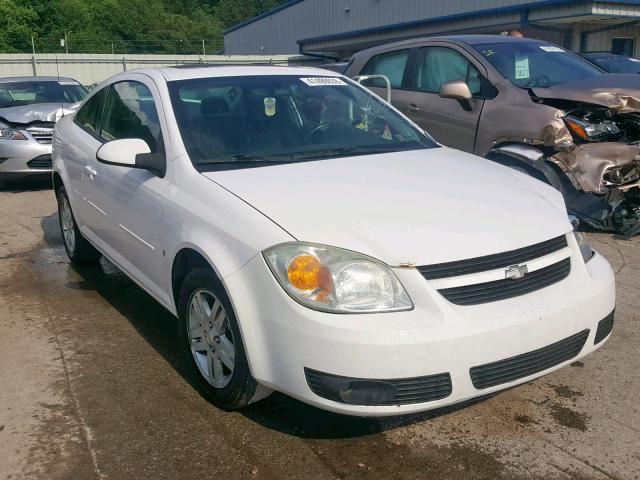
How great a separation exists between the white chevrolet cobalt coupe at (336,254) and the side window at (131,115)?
A: 2 cm

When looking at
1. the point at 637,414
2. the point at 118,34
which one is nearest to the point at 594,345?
the point at 637,414

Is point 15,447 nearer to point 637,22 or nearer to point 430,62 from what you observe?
point 430,62

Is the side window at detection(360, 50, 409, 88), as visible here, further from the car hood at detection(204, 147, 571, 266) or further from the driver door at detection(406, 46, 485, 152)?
the car hood at detection(204, 147, 571, 266)

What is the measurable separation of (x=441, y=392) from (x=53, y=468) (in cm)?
160

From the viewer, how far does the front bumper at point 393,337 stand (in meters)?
2.59

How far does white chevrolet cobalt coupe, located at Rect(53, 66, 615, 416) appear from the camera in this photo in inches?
104

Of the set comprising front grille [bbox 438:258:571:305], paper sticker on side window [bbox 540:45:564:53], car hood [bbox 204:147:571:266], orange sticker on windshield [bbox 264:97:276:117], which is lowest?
front grille [bbox 438:258:571:305]

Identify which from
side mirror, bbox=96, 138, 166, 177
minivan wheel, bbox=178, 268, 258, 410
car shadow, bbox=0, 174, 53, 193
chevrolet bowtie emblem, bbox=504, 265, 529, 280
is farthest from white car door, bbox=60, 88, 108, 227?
car shadow, bbox=0, 174, 53, 193

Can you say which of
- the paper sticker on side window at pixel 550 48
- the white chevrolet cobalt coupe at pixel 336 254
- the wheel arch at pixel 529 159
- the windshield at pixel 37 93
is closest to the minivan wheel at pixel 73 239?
the white chevrolet cobalt coupe at pixel 336 254

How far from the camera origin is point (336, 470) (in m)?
2.80

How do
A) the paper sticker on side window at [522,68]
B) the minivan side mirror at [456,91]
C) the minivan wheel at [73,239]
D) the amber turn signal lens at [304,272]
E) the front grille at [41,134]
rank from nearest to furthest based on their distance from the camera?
1. the amber turn signal lens at [304,272]
2. the minivan wheel at [73,239]
3. the minivan side mirror at [456,91]
4. the paper sticker on side window at [522,68]
5. the front grille at [41,134]

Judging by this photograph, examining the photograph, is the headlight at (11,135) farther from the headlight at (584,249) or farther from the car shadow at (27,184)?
the headlight at (584,249)

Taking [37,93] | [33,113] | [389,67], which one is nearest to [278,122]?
[389,67]

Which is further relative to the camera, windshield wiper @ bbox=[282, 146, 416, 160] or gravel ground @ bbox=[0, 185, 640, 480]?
windshield wiper @ bbox=[282, 146, 416, 160]
